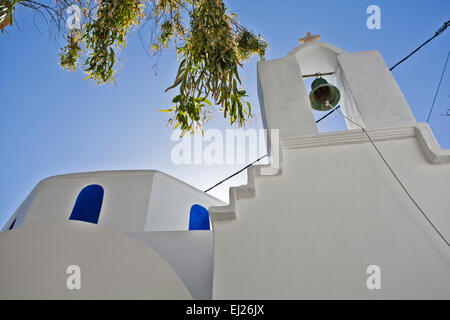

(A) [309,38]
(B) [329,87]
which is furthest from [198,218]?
(A) [309,38]

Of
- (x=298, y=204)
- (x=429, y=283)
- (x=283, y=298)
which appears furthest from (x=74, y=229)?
(x=429, y=283)

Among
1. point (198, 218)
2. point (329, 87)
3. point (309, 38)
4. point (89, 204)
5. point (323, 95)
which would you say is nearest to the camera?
point (329, 87)

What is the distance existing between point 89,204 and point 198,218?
242 cm

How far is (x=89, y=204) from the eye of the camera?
650 centimetres

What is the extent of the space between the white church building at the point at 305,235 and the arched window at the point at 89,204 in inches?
131

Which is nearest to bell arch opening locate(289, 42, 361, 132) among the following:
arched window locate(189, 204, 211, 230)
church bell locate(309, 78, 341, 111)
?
church bell locate(309, 78, 341, 111)

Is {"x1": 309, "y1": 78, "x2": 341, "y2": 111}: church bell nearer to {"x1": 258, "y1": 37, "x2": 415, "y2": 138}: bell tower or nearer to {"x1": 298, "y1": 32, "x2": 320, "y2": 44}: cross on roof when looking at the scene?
{"x1": 258, "y1": 37, "x2": 415, "y2": 138}: bell tower

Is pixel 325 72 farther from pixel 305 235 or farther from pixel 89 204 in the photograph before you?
pixel 89 204

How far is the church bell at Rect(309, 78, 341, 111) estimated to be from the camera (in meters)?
3.86

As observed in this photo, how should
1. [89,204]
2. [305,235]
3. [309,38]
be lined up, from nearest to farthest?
[305,235], [309,38], [89,204]

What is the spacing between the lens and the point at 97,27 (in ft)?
12.4
